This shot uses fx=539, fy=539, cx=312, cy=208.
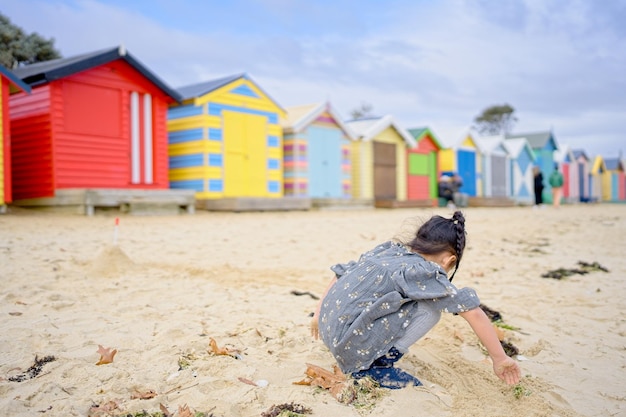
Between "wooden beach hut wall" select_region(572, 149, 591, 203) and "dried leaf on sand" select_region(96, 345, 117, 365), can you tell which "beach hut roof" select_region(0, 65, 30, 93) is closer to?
"dried leaf on sand" select_region(96, 345, 117, 365)

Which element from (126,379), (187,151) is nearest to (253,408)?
(126,379)

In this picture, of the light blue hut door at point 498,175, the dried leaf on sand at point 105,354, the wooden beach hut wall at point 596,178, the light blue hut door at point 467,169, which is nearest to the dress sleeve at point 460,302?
the dried leaf on sand at point 105,354

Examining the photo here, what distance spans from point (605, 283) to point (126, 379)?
4.63m

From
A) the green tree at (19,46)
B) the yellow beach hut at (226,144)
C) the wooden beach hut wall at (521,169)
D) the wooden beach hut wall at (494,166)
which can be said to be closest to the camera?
the yellow beach hut at (226,144)

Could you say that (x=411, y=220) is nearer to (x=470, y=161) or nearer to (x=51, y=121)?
(x=51, y=121)

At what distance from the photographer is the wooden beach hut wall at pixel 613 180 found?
39062 millimetres

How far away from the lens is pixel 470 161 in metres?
24.3

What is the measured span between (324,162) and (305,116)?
71.1 inches

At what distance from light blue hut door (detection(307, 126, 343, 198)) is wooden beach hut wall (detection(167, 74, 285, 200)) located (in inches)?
62.3

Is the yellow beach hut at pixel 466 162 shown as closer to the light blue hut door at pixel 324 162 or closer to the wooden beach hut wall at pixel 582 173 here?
the light blue hut door at pixel 324 162

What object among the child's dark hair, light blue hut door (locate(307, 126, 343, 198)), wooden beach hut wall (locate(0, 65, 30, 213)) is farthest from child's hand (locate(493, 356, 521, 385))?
light blue hut door (locate(307, 126, 343, 198))

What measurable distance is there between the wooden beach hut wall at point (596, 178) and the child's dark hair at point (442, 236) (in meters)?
36.9

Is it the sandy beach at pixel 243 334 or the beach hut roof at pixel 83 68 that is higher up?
the beach hut roof at pixel 83 68

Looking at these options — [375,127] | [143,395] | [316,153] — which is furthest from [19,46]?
[143,395]
